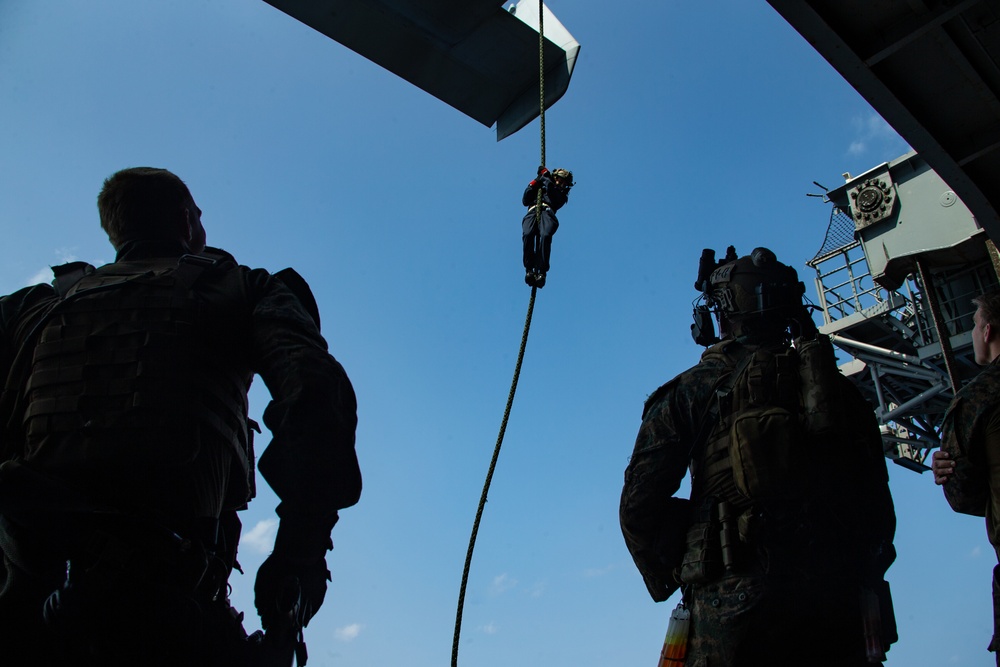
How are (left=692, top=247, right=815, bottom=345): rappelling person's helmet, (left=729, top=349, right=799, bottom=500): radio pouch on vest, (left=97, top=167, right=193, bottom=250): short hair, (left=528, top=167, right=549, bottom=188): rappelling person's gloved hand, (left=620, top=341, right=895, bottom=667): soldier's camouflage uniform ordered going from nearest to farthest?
1. (left=97, top=167, right=193, bottom=250): short hair
2. (left=620, top=341, right=895, bottom=667): soldier's camouflage uniform
3. (left=729, top=349, right=799, bottom=500): radio pouch on vest
4. (left=692, top=247, right=815, bottom=345): rappelling person's helmet
5. (left=528, top=167, right=549, bottom=188): rappelling person's gloved hand

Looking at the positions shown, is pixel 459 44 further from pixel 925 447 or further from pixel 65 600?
pixel 925 447

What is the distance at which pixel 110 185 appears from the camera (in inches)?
127

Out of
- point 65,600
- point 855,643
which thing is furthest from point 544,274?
point 65,600

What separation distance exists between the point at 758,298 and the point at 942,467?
1294 mm

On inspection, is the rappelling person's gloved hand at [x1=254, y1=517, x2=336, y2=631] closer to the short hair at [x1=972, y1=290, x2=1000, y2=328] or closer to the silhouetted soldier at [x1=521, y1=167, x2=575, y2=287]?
the silhouetted soldier at [x1=521, y1=167, x2=575, y2=287]

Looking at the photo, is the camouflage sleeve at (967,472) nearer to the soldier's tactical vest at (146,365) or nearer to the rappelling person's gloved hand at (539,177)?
the rappelling person's gloved hand at (539,177)

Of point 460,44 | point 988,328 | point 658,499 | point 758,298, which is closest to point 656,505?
point 658,499

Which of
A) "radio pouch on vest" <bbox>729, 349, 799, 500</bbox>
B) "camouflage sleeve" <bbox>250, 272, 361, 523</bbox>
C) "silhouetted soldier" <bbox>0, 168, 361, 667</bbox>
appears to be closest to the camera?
"silhouetted soldier" <bbox>0, 168, 361, 667</bbox>

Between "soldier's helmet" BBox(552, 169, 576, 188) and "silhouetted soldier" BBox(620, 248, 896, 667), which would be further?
"soldier's helmet" BBox(552, 169, 576, 188)

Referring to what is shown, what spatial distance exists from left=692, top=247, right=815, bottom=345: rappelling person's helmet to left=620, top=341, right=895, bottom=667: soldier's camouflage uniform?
0.37 meters

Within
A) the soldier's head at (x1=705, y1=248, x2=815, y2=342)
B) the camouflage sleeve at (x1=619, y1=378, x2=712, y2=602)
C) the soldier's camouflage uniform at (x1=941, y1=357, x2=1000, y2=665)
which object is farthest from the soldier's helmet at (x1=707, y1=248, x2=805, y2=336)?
the soldier's camouflage uniform at (x1=941, y1=357, x2=1000, y2=665)

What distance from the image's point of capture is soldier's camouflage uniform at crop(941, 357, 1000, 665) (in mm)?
3773

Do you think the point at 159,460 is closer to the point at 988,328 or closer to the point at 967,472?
the point at 967,472

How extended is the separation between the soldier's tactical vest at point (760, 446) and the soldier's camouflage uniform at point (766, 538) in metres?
0.01
